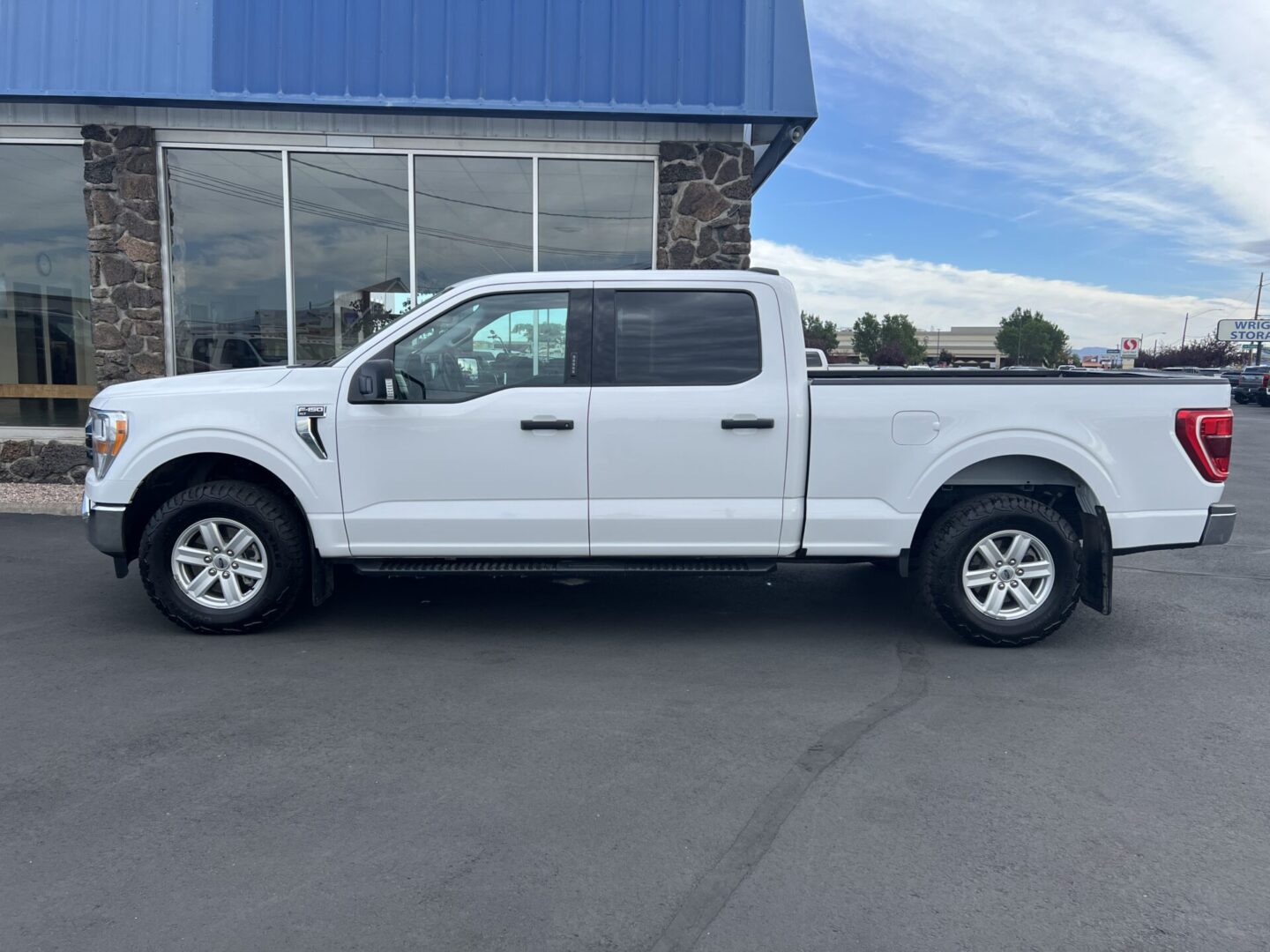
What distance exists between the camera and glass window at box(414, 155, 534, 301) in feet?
34.1

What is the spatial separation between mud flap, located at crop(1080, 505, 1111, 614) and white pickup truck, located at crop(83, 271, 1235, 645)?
0.08ft

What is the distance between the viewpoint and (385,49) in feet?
31.3

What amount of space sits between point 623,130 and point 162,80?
181 inches

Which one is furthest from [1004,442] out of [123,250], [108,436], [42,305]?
[42,305]

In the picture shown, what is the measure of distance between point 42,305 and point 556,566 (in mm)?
8530

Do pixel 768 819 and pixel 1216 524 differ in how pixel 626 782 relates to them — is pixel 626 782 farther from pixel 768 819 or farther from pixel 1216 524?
pixel 1216 524

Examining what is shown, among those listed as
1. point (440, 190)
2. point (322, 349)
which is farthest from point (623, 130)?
point (322, 349)

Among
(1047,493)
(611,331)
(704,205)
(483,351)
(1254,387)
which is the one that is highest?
(704,205)

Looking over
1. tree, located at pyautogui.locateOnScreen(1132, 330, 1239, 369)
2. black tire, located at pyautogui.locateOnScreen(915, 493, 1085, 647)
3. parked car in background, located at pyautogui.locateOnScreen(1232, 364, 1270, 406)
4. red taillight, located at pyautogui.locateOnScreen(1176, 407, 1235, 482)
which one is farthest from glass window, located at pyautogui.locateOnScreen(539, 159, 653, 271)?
tree, located at pyautogui.locateOnScreen(1132, 330, 1239, 369)

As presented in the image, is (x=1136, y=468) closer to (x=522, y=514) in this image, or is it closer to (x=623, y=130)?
(x=522, y=514)

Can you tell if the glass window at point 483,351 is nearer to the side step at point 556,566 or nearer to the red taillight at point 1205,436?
the side step at point 556,566

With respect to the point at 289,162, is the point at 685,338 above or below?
below

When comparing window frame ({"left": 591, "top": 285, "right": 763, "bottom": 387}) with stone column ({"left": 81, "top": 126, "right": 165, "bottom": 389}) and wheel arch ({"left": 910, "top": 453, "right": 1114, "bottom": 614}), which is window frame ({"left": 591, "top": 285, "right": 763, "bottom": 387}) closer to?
wheel arch ({"left": 910, "top": 453, "right": 1114, "bottom": 614})

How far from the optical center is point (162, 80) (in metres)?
9.53
